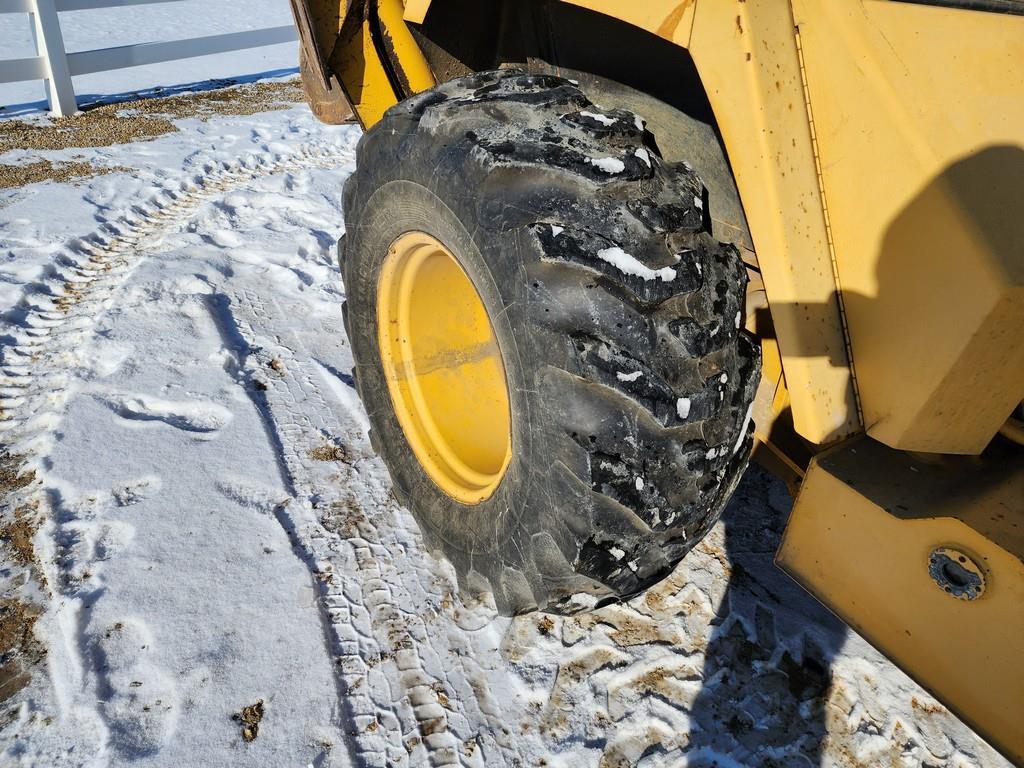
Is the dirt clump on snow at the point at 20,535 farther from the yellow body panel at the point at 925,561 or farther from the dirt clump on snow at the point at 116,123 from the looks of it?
the dirt clump on snow at the point at 116,123

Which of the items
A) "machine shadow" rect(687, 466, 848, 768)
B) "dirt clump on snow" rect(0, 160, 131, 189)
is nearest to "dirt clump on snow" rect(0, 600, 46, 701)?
"machine shadow" rect(687, 466, 848, 768)

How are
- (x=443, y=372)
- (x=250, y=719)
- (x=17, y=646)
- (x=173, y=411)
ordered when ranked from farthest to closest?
(x=173, y=411), (x=443, y=372), (x=17, y=646), (x=250, y=719)

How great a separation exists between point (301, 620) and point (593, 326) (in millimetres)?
1208

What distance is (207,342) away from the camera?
10.1ft

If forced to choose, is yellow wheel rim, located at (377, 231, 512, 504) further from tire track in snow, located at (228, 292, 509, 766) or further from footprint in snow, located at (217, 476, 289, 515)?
footprint in snow, located at (217, 476, 289, 515)

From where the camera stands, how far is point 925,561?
1272 millimetres

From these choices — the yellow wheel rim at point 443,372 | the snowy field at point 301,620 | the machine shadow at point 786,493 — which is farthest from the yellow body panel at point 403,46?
the machine shadow at point 786,493

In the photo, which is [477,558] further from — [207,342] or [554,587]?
[207,342]

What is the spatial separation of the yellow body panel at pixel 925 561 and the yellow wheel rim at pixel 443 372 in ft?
3.05

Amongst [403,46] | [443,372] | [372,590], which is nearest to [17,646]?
[372,590]

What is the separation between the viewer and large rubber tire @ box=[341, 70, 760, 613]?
1345mm

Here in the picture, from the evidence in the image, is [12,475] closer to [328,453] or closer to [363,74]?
[328,453]

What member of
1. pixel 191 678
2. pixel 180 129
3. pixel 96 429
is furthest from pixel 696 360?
pixel 180 129

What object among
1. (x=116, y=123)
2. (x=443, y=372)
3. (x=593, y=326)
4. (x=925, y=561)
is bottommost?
(x=116, y=123)
